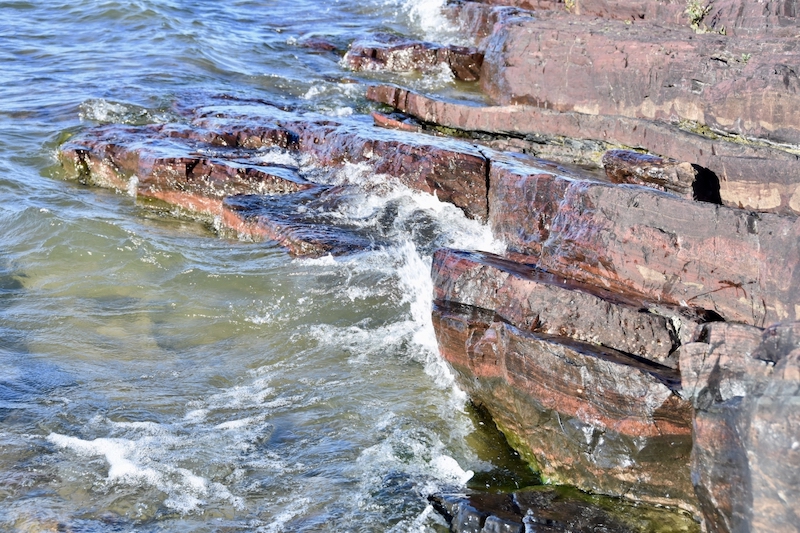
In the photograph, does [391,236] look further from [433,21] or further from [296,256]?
[433,21]

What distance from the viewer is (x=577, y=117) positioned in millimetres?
8172

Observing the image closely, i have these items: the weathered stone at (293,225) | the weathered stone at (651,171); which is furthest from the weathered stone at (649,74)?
the weathered stone at (293,225)

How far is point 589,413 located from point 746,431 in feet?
3.51

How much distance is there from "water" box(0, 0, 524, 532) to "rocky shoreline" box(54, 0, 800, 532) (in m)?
0.33

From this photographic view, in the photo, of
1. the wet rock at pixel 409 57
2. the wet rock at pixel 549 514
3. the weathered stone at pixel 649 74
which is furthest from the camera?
the wet rock at pixel 409 57

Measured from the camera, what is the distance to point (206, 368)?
224 inches

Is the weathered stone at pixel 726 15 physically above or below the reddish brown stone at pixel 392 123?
above

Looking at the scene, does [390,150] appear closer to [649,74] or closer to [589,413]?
[649,74]

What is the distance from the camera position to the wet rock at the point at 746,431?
3.20 m

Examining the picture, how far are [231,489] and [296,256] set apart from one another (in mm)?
3072

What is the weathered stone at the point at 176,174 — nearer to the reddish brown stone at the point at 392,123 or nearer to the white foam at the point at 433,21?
the reddish brown stone at the point at 392,123

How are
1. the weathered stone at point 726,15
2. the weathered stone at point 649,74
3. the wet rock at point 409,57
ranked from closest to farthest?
the weathered stone at point 649,74 < the weathered stone at point 726,15 < the wet rock at point 409,57

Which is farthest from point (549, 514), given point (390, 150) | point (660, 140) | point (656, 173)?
point (390, 150)

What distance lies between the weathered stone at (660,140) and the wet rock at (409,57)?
197cm
